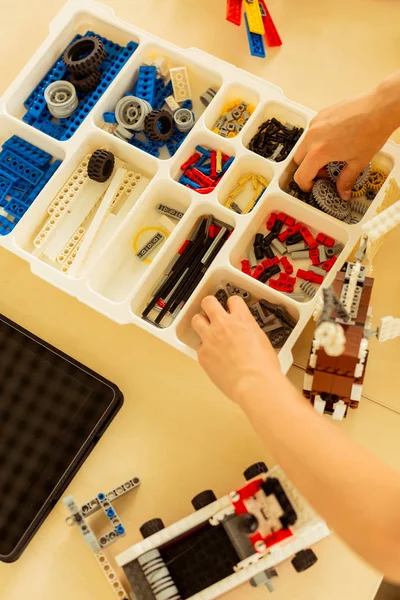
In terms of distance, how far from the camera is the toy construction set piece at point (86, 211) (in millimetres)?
1259

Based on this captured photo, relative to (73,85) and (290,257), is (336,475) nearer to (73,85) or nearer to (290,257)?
(290,257)

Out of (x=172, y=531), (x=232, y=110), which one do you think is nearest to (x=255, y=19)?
(x=232, y=110)

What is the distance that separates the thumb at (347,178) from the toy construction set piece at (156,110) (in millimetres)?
362

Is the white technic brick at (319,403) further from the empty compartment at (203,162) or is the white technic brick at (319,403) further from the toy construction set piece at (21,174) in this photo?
the toy construction set piece at (21,174)

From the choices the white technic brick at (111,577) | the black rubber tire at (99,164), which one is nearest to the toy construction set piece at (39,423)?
the white technic brick at (111,577)

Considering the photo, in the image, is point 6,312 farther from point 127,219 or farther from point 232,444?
point 232,444

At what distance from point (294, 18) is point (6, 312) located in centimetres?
97

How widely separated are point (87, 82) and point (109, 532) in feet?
3.13

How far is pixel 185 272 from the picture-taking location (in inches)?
48.5

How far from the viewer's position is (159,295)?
4.00 ft

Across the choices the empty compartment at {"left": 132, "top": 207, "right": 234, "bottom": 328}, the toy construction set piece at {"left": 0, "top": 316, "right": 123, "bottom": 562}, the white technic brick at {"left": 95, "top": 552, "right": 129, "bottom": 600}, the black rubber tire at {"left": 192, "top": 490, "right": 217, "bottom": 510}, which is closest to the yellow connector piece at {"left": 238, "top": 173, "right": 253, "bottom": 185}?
the empty compartment at {"left": 132, "top": 207, "right": 234, "bottom": 328}

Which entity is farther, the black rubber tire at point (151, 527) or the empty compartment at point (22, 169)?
the empty compartment at point (22, 169)

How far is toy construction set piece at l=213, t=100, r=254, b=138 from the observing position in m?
1.31

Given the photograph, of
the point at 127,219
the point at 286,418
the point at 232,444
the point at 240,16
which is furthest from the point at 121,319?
the point at 240,16
